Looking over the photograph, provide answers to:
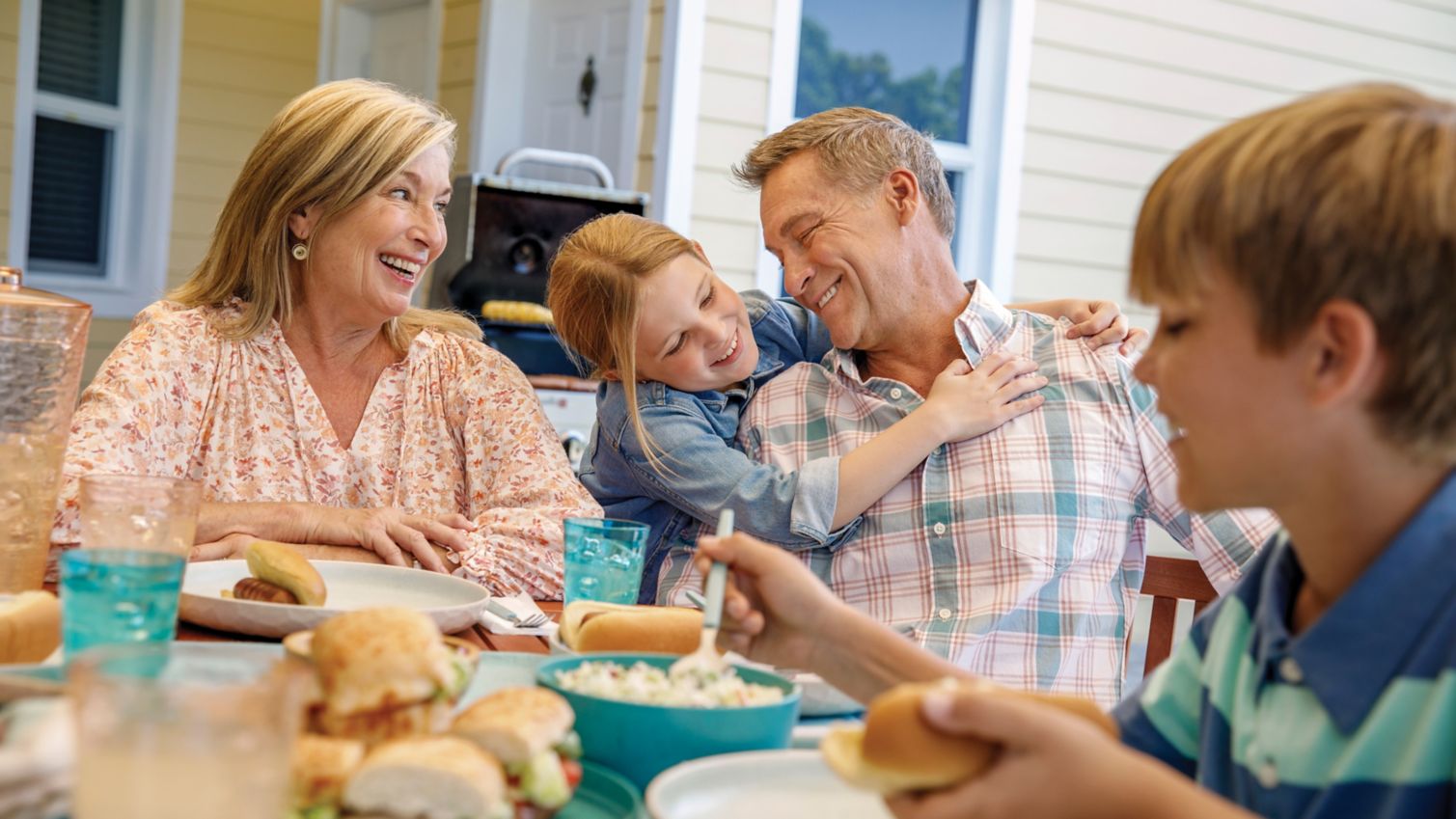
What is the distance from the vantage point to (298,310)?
2168 millimetres

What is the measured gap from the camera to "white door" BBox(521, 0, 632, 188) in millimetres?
5023

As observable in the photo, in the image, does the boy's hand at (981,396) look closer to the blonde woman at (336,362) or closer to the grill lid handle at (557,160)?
the blonde woman at (336,362)

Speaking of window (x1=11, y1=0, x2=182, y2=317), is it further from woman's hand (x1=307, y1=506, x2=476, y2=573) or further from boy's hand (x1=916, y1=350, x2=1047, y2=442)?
boy's hand (x1=916, y1=350, x2=1047, y2=442)

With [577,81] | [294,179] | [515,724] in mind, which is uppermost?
[577,81]

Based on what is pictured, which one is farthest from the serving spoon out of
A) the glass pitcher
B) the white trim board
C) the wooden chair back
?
the white trim board

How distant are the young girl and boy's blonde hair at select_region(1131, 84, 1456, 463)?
1.02 m

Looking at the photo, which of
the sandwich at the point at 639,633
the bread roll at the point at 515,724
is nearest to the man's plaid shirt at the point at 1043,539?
the sandwich at the point at 639,633

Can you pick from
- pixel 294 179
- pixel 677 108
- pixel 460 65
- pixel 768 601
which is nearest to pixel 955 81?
pixel 677 108

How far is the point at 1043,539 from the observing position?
1.84 meters

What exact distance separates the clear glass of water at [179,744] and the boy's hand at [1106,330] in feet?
5.07

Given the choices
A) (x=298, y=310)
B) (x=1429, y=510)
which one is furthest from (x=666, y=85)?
(x=1429, y=510)

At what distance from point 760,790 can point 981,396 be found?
1.09 metres

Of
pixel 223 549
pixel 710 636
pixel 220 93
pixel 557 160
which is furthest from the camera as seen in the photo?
pixel 220 93

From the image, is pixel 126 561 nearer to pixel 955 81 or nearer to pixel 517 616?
pixel 517 616
